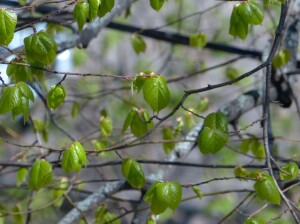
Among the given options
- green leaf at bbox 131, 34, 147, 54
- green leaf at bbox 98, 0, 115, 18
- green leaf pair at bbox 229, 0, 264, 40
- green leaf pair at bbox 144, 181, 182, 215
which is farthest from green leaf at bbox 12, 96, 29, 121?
green leaf at bbox 131, 34, 147, 54

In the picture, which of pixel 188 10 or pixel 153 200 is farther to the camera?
pixel 188 10

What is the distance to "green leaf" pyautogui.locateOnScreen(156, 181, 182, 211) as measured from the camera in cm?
203

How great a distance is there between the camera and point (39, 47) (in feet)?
6.49

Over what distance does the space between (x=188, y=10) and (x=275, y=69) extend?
3639 mm

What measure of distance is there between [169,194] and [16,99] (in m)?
0.60

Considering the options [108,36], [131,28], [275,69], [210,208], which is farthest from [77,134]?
[275,69]

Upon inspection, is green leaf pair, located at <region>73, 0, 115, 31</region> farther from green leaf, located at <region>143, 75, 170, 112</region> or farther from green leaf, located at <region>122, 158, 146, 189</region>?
green leaf, located at <region>122, 158, 146, 189</region>

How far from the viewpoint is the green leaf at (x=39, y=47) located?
198 centimetres

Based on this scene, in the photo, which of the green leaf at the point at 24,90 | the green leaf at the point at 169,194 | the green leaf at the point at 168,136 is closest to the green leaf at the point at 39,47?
the green leaf at the point at 24,90

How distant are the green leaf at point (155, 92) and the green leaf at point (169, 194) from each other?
0.28m

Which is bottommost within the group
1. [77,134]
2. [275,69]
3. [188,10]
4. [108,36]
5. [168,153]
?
[77,134]

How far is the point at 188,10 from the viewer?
6.89 metres

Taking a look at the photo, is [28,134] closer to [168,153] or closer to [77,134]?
[77,134]

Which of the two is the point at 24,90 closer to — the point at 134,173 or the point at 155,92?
the point at 155,92
